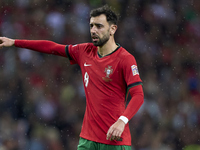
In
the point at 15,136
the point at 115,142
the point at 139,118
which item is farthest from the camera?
the point at 139,118

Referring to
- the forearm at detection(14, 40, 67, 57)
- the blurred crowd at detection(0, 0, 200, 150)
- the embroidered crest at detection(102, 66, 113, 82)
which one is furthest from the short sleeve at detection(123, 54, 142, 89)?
the blurred crowd at detection(0, 0, 200, 150)

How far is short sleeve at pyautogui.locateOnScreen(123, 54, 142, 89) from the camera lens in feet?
12.1

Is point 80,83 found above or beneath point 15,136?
above

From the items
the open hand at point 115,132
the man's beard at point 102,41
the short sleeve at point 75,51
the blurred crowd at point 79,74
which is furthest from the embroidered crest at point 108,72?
the blurred crowd at point 79,74

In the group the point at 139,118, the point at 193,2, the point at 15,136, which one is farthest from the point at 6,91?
the point at 193,2

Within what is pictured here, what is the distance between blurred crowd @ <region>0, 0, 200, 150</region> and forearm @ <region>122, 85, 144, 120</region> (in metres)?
4.04

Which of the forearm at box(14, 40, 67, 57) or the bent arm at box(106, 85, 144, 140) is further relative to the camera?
the forearm at box(14, 40, 67, 57)

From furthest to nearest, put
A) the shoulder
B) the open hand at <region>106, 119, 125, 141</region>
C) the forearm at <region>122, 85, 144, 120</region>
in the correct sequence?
1. the shoulder
2. the forearm at <region>122, 85, 144, 120</region>
3. the open hand at <region>106, 119, 125, 141</region>

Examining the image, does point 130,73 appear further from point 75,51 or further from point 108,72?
point 75,51

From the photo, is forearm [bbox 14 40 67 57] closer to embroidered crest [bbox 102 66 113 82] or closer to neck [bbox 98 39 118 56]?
neck [bbox 98 39 118 56]

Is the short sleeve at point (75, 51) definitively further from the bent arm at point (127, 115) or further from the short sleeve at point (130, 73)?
the bent arm at point (127, 115)

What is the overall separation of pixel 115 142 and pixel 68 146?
12.6 ft

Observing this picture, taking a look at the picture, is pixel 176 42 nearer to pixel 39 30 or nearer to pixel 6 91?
pixel 39 30

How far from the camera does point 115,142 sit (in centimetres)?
384
